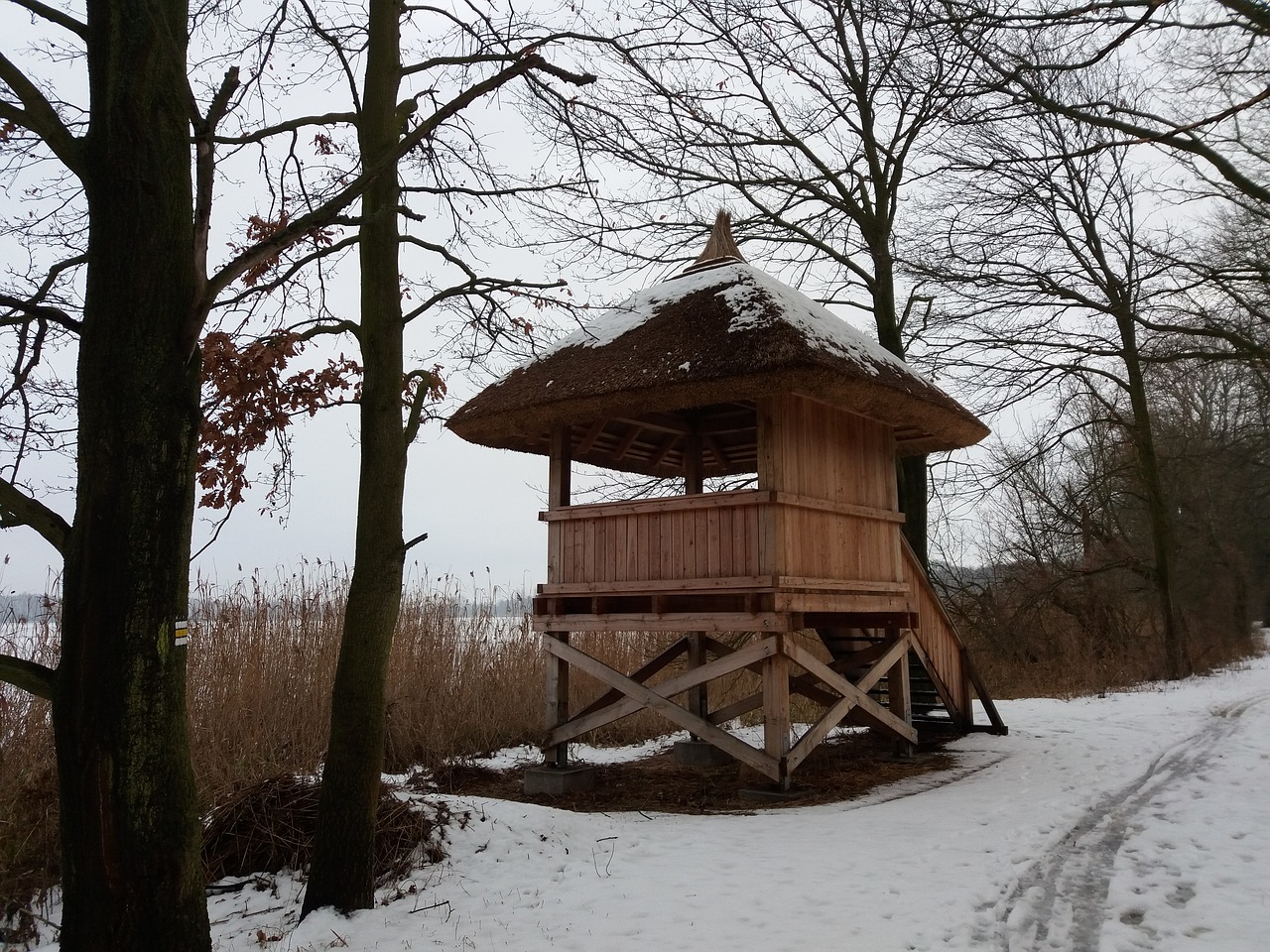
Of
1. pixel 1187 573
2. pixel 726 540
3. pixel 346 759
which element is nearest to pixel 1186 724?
pixel 726 540

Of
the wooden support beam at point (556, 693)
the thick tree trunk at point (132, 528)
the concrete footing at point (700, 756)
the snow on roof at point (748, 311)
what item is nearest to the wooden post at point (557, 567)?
the wooden support beam at point (556, 693)

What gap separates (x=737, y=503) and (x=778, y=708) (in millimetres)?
1764

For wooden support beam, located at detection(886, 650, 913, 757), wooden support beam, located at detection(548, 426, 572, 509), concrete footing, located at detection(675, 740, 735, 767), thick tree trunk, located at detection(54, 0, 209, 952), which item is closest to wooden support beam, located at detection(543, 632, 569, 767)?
wooden support beam, located at detection(548, 426, 572, 509)

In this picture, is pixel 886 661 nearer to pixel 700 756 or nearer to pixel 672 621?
pixel 700 756

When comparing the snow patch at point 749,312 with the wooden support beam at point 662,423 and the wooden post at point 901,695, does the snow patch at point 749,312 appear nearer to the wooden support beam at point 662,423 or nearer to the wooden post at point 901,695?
the wooden support beam at point 662,423

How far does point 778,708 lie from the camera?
26.3 feet

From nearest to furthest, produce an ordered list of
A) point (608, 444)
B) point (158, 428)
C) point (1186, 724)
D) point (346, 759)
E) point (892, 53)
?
point (158, 428) → point (346, 759) → point (892, 53) → point (608, 444) → point (1186, 724)

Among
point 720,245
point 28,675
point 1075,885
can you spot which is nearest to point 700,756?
point 1075,885

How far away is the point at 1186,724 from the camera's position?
38.3ft

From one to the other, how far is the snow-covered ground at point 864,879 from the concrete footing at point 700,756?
8.15 ft

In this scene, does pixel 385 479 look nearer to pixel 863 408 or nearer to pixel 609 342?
pixel 609 342

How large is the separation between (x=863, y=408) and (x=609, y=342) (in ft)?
8.21

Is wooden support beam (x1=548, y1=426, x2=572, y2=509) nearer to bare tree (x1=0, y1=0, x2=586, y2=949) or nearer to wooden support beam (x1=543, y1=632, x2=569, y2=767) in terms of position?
wooden support beam (x1=543, y1=632, x2=569, y2=767)

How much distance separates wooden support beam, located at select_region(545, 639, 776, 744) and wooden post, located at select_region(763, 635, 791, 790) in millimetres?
116
